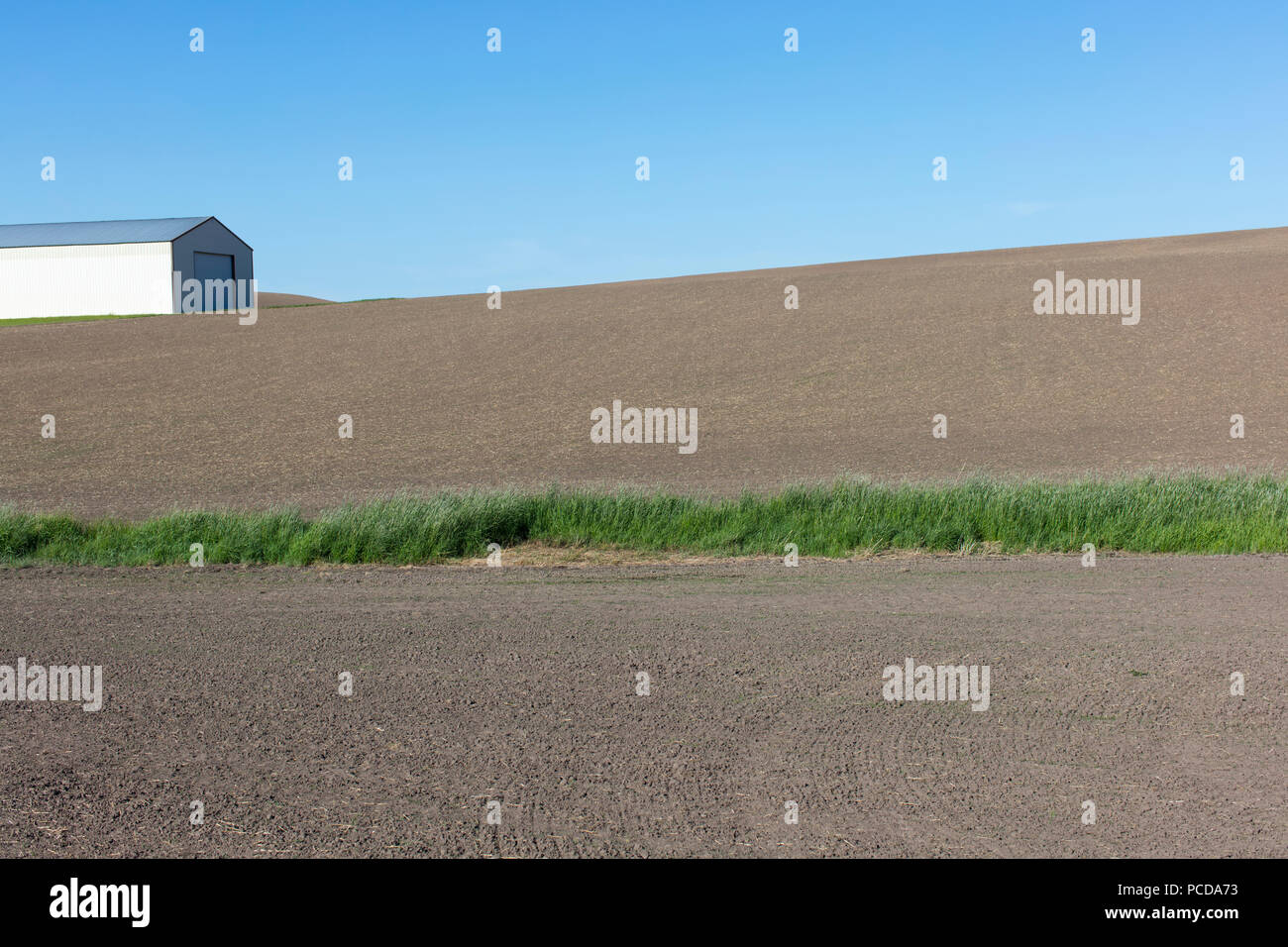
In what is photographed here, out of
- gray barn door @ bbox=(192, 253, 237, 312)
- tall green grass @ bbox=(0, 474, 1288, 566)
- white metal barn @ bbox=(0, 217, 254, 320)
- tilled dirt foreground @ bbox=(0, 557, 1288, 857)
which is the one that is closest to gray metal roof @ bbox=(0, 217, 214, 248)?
white metal barn @ bbox=(0, 217, 254, 320)

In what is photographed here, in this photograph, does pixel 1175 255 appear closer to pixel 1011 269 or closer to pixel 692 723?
pixel 1011 269

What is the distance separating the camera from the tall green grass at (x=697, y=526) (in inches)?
495

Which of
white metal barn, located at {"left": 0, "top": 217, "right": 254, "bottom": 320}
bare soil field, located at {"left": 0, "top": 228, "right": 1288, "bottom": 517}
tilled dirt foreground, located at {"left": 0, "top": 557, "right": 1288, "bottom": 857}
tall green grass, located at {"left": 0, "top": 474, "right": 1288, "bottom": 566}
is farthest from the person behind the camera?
white metal barn, located at {"left": 0, "top": 217, "right": 254, "bottom": 320}

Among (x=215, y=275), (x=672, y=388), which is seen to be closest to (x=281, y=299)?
(x=215, y=275)

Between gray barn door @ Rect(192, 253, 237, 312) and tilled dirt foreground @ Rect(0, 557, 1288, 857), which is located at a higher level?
gray barn door @ Rect(192, 253, 237, 312)

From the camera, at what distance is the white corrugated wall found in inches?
2618

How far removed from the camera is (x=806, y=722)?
6.60 m

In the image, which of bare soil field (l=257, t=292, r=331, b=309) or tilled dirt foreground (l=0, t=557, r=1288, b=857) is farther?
bare soil field (l=257, t=292, r=331, b=309)

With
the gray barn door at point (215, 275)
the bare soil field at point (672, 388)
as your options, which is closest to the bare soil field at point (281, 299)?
the gray barn door at point (215, 275)

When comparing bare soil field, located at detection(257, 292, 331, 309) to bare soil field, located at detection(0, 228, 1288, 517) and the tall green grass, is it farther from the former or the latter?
the tall green grass

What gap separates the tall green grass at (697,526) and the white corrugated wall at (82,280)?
193 feet

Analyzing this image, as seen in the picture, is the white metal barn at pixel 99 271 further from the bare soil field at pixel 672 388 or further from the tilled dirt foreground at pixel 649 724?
the tilled dirt foreground at pixel 649 724

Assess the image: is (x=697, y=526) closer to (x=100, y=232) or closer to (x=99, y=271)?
(x=99, y=271)

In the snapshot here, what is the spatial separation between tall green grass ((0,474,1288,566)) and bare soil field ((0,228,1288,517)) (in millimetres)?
3876
